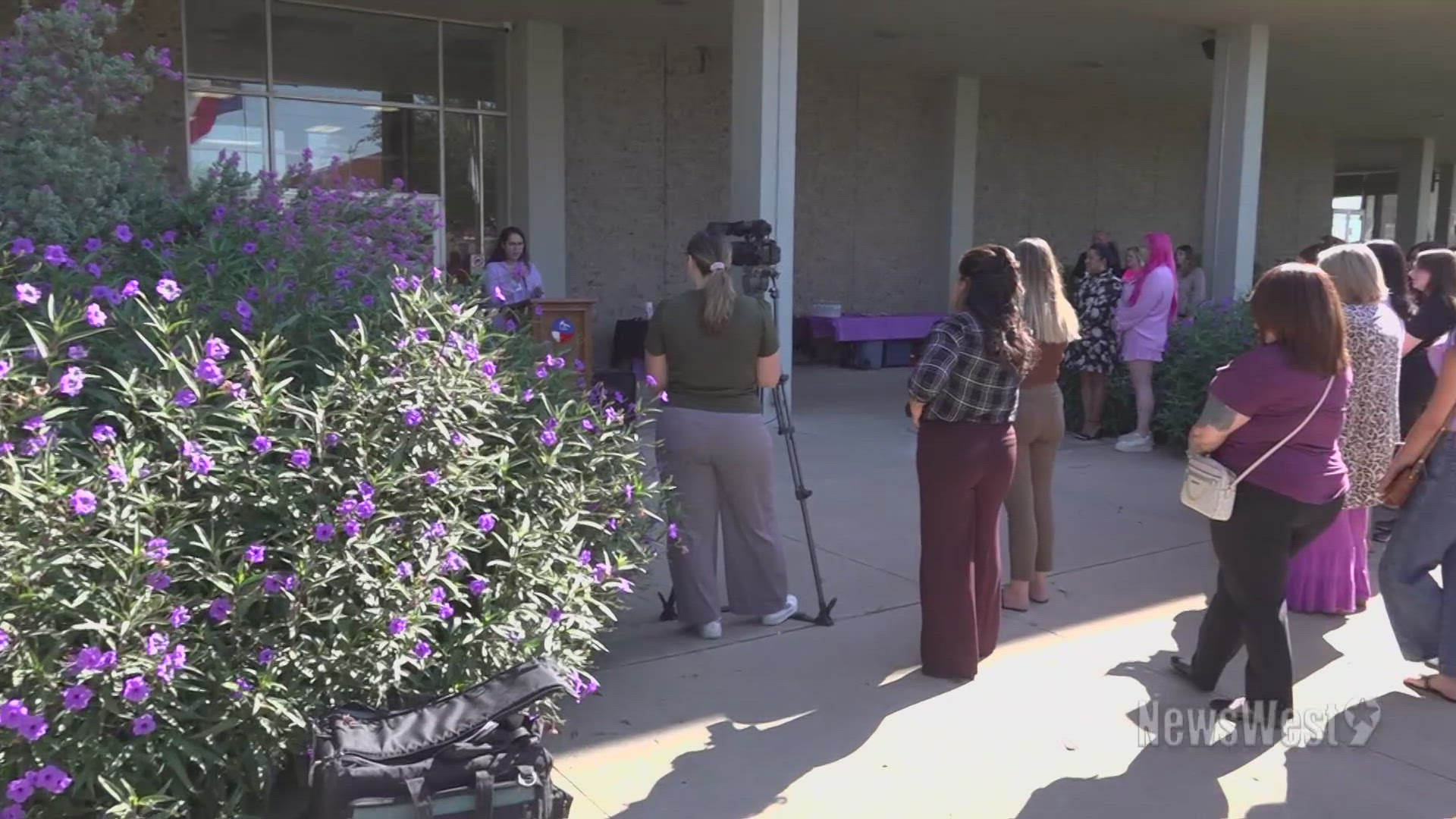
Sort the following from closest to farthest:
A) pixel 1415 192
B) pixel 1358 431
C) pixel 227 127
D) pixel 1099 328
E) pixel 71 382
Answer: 1. pixel 71 382
2. pixel 1358 431
3. pixel 1099 328
4. pixel 227 127
5. pixel 1415 192

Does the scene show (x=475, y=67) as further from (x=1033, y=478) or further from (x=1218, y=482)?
(x=1218, y=482)

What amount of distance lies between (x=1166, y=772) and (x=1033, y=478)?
1.71 meters

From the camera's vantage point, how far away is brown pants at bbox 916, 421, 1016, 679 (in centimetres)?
410

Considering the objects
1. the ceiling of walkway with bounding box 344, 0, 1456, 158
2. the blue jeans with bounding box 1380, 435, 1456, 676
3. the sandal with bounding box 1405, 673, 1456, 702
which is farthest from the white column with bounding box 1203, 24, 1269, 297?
the sandal with bounding box 1405, 673, 1456, 702

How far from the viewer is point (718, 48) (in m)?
14.4

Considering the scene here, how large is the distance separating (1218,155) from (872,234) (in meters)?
4.93

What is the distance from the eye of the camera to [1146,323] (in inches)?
348

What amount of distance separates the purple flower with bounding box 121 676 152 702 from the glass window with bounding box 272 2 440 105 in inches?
438

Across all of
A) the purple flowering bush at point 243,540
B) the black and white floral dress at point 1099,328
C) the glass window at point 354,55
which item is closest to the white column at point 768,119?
the black and white floral dress at point 1099,328

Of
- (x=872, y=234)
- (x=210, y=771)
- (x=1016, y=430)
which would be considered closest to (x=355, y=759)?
(x=210, y=771)

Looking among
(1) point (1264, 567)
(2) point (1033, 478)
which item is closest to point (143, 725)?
(1) point (1264, 567)

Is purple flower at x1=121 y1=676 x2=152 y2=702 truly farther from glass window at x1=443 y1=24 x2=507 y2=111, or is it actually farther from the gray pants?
glass window at x1=443 y1=24 x2=507 y2=111

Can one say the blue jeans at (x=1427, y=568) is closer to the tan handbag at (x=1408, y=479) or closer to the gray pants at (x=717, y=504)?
the tan handbag at (x=1408, y=479)

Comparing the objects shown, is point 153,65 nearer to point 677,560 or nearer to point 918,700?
point 677,560
